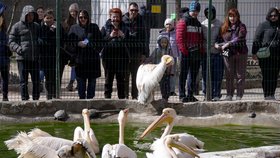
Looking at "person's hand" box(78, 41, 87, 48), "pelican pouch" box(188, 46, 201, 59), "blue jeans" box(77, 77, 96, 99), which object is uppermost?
"person's hand" box(78, 41, 87, 48)

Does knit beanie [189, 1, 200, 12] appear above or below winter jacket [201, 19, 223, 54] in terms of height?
above

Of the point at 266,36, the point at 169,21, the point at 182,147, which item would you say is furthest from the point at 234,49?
the point at 182,147

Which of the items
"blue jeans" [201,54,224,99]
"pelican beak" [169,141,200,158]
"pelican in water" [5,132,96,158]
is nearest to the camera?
"pelican in water" [5,132,96,158]

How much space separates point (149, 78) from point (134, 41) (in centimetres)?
103

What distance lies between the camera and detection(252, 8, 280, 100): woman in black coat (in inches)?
533

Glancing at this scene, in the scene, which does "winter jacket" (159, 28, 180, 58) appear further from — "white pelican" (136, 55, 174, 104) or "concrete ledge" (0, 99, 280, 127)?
"concrete ledge" (0, 99, 280, 127)

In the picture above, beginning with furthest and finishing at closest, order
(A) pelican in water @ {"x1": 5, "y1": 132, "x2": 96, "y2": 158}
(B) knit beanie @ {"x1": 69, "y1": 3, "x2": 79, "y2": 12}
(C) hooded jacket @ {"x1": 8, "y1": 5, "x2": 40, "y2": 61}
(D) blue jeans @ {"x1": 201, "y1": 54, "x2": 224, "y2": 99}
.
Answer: (B) knit beanie @ {"x1": 69, "y1": 3, "x2": 79, "y2": 12} < (D) blue jeans @ {"x1": 201, "y1": 54, "x2": 224, "y2": 99} < (C) hooded jacket @ {"x1": 8, "y1": 5, "x2": 40, "y2": 61} < (A) pelican in water @ {"x1": 5, "y1": 132, "x2": 96, "y2": 158}

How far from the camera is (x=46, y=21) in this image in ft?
44.5

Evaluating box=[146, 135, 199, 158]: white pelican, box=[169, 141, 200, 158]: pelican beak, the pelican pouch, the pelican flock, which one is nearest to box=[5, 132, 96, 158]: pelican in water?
the pelican flock

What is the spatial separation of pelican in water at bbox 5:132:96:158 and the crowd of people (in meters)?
4.94

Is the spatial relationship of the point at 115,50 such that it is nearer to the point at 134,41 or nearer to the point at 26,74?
the point at 134,41

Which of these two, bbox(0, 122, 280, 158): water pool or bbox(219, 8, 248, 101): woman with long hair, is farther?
bbox(219, 8, 248, 101): woman with long hair

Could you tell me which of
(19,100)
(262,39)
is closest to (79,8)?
(19,100)

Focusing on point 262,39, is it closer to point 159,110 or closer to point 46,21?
point 159,110
